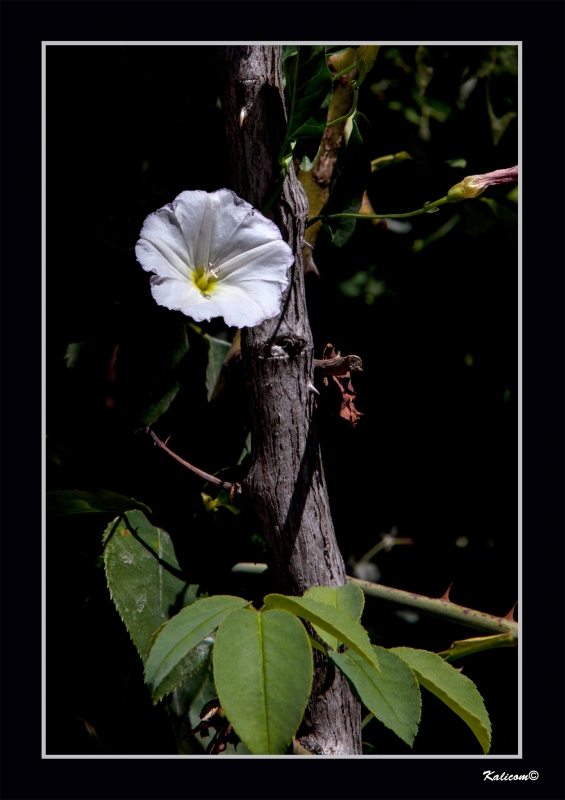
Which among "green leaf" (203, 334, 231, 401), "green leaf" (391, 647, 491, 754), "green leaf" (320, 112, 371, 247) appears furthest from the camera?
"green leaf" (203, 334, 231, 401)

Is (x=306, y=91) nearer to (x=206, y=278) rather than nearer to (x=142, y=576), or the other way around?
(x=206, y=278)

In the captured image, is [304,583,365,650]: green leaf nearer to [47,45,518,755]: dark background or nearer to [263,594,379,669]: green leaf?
[263,594,379,669]: green leaf

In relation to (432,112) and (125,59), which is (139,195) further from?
(432,112)

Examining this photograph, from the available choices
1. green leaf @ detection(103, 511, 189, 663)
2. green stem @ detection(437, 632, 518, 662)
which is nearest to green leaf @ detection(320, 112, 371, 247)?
green leaf @ detection(103, 511, 189, 663)

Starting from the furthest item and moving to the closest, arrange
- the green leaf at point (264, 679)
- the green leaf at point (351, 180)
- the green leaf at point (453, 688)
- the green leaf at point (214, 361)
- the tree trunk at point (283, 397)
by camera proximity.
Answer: the green leaf at point (214, 361) → the green leaf at point (351, 180) → the tree trunk at point (283, 397) → the green leaf at point (453, 688) → the green leaf at point (264, 679)

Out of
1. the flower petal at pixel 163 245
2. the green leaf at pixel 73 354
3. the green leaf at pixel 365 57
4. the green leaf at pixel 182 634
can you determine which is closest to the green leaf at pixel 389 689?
the green leaf at pixel 182 634

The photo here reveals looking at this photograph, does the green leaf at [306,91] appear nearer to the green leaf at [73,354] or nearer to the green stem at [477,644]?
the green leaf at [73,354]
